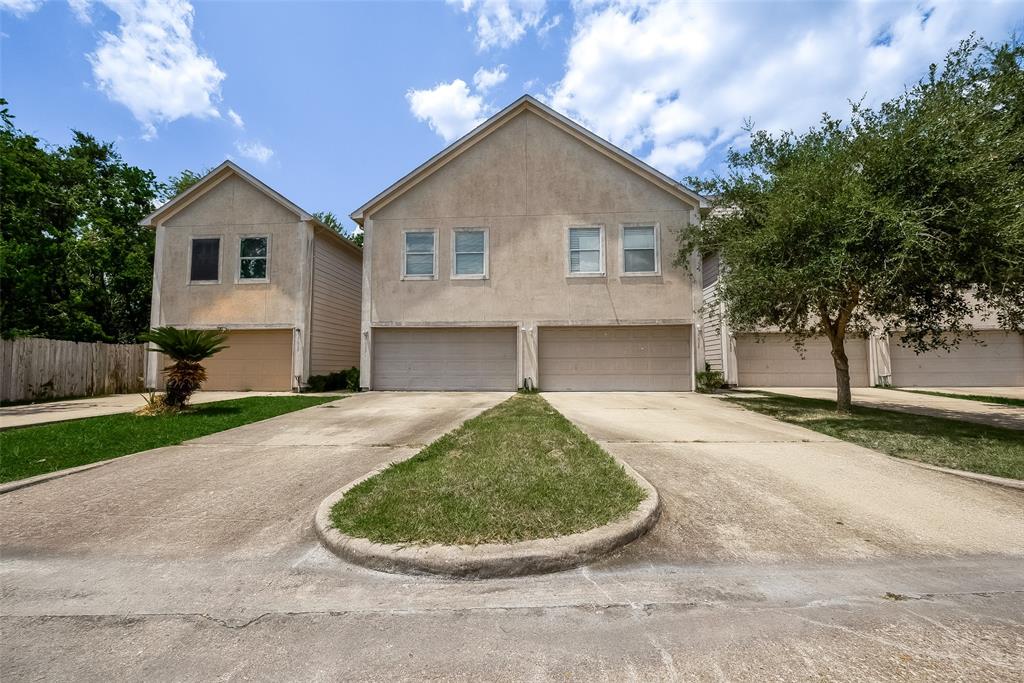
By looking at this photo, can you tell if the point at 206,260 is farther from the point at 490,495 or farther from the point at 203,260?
the point at 490,495

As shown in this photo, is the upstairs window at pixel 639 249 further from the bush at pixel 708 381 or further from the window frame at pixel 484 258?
the window frame at pixel 484 258

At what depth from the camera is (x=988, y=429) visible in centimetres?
775

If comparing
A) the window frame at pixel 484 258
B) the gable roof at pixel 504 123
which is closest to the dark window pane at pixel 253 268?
the gable roof at pixel 504 123

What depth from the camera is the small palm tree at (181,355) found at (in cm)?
966

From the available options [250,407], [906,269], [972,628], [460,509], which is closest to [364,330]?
[250,407]

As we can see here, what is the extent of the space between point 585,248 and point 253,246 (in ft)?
37.1

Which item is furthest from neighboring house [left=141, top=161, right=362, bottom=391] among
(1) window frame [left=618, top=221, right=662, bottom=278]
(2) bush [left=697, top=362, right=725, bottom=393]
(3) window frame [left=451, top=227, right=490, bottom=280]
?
(2) bush [left=697, top=362, right=725, bottom=393]

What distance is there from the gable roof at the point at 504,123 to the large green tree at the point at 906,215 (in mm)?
5034

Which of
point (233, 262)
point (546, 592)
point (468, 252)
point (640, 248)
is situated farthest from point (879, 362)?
point (233, 262)

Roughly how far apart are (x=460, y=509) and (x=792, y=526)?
105 inches

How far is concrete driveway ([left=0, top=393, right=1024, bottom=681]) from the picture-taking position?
2143 millimetres

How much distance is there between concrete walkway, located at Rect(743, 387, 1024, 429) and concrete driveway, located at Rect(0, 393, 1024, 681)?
19.7 feet

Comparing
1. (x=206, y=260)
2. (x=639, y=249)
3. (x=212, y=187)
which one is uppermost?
(x=212, y=187)

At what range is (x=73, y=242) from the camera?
1750 cm
